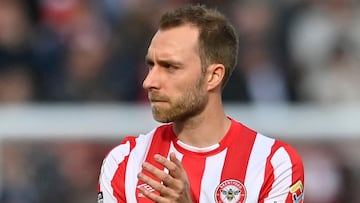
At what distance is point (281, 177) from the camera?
16.6 ft

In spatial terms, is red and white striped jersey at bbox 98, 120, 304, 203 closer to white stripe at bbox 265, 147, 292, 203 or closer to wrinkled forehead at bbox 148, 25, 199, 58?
white stripe at bbox 265, 147, 292, 203

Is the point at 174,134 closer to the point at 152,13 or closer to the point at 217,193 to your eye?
the point at 217,193

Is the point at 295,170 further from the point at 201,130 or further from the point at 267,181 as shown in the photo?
the point at 201,130

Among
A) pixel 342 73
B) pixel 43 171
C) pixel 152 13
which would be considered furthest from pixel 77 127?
pixel 342 73

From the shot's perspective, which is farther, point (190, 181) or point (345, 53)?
point (345, 53)

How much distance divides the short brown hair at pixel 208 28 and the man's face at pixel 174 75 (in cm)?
3

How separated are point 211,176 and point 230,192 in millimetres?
134

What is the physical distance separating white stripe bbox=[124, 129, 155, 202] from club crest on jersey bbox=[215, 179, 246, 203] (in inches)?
15.3

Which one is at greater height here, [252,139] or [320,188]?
[252,139]

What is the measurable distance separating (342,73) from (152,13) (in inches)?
71.6

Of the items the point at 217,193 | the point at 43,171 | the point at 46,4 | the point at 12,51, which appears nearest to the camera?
the point at 217,193

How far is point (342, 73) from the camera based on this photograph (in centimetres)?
982

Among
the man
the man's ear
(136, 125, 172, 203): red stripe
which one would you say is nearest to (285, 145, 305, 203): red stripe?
the man

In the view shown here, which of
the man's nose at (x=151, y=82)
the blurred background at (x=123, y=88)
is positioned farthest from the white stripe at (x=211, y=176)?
the blurred background at (x=123, y=88)
